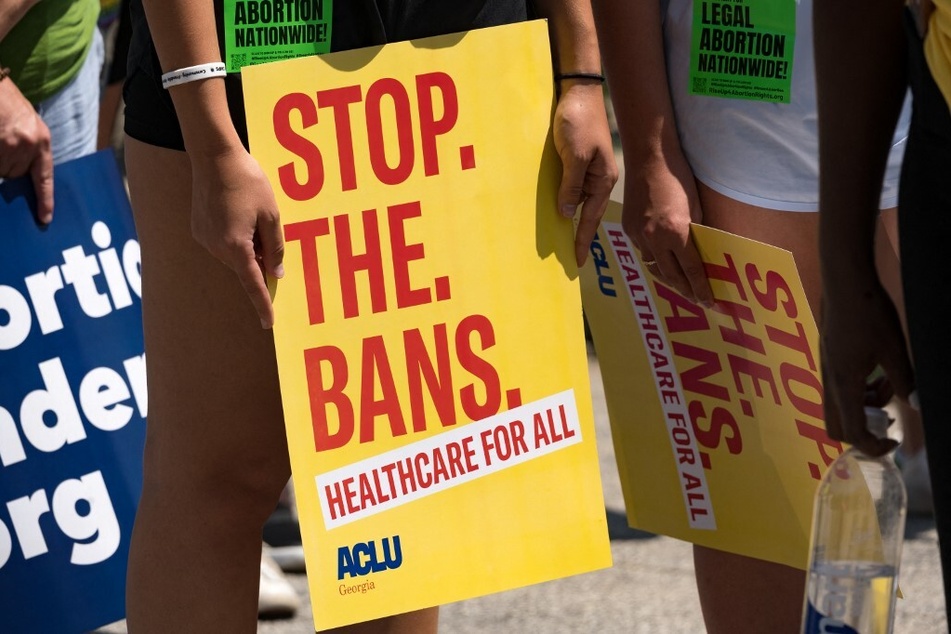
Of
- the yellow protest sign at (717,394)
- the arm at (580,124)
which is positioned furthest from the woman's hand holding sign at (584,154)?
the yellow protest sign at (717,394)

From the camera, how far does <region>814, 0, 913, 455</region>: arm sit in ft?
4.41

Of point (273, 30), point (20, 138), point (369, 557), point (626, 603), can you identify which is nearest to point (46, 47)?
point (20, 138)

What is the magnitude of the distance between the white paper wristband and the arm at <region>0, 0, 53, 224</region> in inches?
31.7

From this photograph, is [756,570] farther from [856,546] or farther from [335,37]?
[335,37]

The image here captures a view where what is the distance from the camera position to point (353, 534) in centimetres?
183

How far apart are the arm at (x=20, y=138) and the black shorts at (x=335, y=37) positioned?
591mm

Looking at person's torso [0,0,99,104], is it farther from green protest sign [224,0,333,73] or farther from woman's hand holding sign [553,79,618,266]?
woman's hand holding sign [553,79,618,266]

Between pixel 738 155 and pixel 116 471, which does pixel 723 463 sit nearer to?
pixel 738 155

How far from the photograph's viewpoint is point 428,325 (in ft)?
6.08

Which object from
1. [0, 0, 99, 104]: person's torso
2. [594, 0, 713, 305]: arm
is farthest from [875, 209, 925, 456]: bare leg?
[0, 0, 99, 104]: person's torso

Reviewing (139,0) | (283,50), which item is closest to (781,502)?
(283,50)

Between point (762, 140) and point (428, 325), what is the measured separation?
20.9 inches

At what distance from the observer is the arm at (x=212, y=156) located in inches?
65.1

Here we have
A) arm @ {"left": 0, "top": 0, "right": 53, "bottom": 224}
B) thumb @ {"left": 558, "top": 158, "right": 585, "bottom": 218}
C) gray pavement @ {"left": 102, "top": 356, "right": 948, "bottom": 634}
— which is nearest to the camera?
thumb @ {"left": 558, "top": 158, "right": 585, "bottom": 218}
